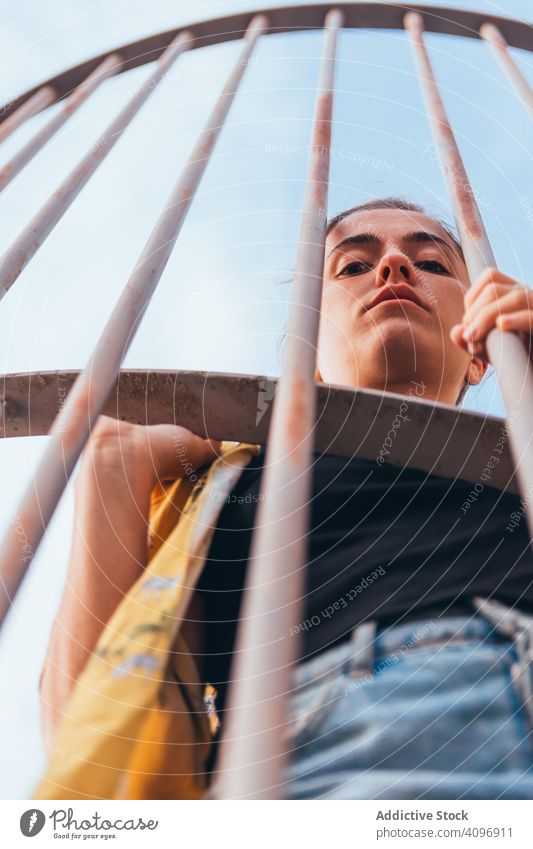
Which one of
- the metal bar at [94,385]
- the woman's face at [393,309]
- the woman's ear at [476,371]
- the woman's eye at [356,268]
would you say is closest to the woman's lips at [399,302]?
the woman's face at [393,309]

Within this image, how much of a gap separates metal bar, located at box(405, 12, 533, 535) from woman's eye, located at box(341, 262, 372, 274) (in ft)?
1.23

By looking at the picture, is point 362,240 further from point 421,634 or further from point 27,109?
point 421,634

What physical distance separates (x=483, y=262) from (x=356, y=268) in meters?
0.64

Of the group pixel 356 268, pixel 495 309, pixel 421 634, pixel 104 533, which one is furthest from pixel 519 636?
pixel 356 268

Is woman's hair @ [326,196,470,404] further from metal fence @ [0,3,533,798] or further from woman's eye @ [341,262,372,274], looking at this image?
metal fence @ [0,3,533,798]

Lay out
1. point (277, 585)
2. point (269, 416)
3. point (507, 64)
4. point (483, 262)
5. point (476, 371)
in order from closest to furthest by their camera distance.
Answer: point (277, 585), point (483, 262), point (269, 416), point (507, 64), point (476, 371)

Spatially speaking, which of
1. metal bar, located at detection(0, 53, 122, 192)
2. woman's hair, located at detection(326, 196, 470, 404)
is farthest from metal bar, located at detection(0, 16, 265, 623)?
woman's hair, located at detection(326, 196, 470, 404)

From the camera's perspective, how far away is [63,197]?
80 cm

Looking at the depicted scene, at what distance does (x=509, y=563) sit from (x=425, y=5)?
33.5 inches

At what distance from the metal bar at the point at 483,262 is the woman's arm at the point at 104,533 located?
0.37 metres

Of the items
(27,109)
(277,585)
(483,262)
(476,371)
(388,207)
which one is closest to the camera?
(277,585)

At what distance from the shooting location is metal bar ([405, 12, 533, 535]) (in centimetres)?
46

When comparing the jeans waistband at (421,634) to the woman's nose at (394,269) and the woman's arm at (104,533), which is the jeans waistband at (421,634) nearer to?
the woman's arm at (104,533)

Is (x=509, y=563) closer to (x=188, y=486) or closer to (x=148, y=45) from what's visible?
(x=188, y=486)
